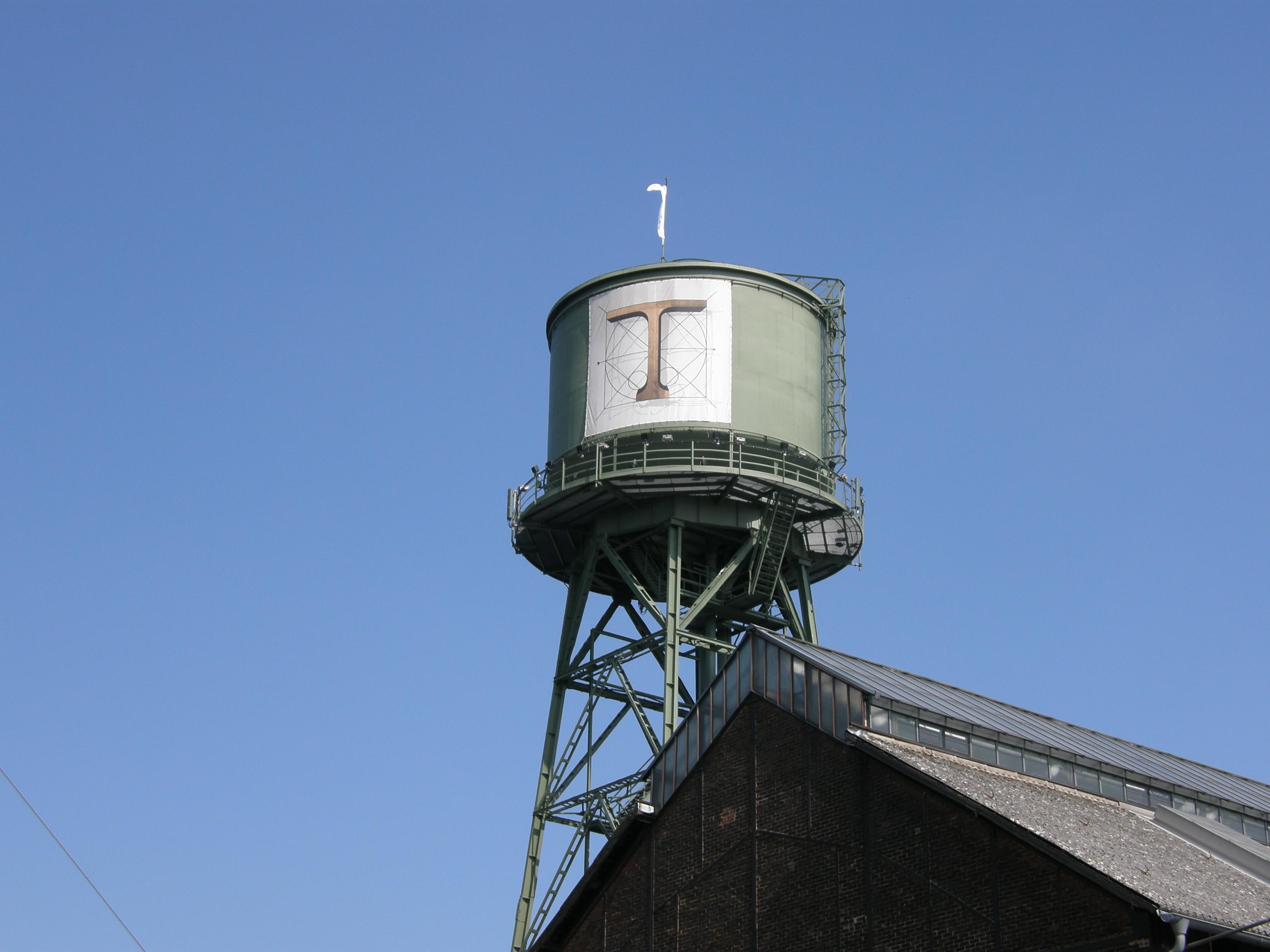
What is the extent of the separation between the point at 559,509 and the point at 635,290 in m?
5.88

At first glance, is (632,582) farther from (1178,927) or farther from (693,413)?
(1178,927)

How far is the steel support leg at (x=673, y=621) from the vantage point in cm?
4044

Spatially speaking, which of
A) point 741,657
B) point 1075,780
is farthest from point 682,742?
point 1075,780

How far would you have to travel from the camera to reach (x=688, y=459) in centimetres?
4116

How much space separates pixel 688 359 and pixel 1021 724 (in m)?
13.6

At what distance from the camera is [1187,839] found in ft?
96.0

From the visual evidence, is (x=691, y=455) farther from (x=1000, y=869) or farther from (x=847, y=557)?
(x=1000, y=869)

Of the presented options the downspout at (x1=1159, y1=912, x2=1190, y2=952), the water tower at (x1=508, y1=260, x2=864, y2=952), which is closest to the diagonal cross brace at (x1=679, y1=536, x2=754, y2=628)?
the water tower at (x1=508, y1=260, x2=864, y2=952)

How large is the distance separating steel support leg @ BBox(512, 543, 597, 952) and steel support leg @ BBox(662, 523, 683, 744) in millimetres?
2513

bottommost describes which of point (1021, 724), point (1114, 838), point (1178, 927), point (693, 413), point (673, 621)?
point (1178, 927)

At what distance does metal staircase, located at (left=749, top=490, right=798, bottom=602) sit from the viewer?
42.3m

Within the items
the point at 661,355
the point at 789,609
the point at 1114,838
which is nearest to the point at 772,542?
the point at 789,609

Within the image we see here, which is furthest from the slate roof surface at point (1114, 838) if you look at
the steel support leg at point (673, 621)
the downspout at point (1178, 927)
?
the steel support leg at point (673, 621)

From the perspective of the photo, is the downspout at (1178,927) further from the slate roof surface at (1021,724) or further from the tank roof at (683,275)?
the tank roof at (683,275)
